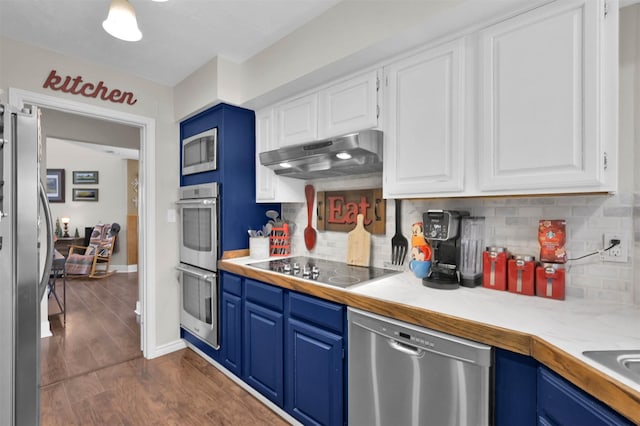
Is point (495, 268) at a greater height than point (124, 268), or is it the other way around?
point (495, 268)

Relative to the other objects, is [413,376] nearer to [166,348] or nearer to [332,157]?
[332,157]

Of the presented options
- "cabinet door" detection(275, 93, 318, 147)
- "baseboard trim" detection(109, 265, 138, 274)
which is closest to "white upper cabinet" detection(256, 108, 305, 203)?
"cabinet door" detection(275, 93, 318, 147)

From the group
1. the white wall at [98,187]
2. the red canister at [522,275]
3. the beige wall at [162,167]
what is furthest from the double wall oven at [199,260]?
the white wall at [98,187]

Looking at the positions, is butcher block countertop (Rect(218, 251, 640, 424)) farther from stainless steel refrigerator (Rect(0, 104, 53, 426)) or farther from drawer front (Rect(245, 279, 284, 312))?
stainless steel refrigerator (Rect(0, 104, 53, 426))

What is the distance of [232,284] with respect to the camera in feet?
7.71

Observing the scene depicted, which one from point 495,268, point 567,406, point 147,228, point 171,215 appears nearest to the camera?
point 567,406

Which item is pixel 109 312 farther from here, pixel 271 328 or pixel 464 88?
pixel 464 88

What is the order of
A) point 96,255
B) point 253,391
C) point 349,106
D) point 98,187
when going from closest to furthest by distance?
point 349,106 → point 253,391 → point 96,255 → point 98,187

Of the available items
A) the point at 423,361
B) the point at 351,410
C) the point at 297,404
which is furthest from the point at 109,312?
the point at 423,361

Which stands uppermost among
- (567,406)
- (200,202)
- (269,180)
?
(269,180)

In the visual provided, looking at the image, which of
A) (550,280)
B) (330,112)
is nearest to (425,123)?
(330,112)

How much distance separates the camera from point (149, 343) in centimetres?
277

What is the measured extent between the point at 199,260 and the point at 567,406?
2504mm

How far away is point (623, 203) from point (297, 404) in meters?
1.91
